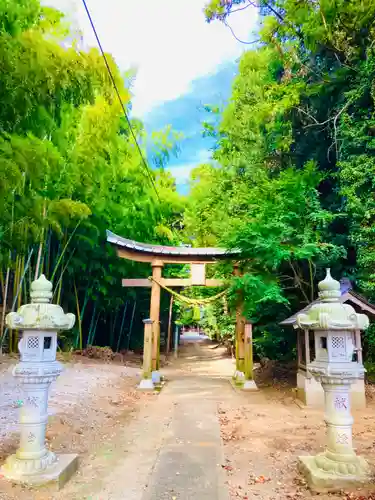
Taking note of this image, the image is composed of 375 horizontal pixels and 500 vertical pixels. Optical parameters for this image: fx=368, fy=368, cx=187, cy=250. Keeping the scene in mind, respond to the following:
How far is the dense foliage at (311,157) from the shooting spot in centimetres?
648

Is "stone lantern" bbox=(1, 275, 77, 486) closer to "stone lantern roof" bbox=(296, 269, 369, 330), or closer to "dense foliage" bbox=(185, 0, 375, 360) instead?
"stone lantern roof" bbox=(296, 269, 369, 330)

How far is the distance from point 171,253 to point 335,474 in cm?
533

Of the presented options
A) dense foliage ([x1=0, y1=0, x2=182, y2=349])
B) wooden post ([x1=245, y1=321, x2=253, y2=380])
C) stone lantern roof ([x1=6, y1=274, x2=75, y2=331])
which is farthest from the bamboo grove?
stone lantern roof ([x1=6, y1=274, x2=75, y2=331])

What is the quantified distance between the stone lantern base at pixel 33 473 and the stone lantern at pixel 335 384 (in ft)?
5.91

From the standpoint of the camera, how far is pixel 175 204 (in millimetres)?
12711

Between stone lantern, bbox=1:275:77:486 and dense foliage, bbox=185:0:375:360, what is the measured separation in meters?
3.76

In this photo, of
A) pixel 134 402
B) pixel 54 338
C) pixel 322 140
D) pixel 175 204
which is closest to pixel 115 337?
pixel 175 204

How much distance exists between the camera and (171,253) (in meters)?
7.53

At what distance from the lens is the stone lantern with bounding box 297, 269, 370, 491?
2613mm

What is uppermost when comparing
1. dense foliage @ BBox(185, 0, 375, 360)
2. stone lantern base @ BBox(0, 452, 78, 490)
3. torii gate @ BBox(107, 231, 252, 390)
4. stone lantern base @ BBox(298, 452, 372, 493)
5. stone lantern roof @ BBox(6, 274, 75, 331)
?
dense foliage @ BBox(185, 0, 375, 360)

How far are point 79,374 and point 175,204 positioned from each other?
7.08m

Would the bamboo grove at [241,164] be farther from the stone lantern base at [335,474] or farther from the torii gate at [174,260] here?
the stone lantern base at [335,474]

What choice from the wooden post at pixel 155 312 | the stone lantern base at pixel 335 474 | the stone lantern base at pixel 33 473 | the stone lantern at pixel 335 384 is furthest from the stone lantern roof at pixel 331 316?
the wooden post at pixel 155 312

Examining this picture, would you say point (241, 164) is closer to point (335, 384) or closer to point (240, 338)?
point (240, 338)
